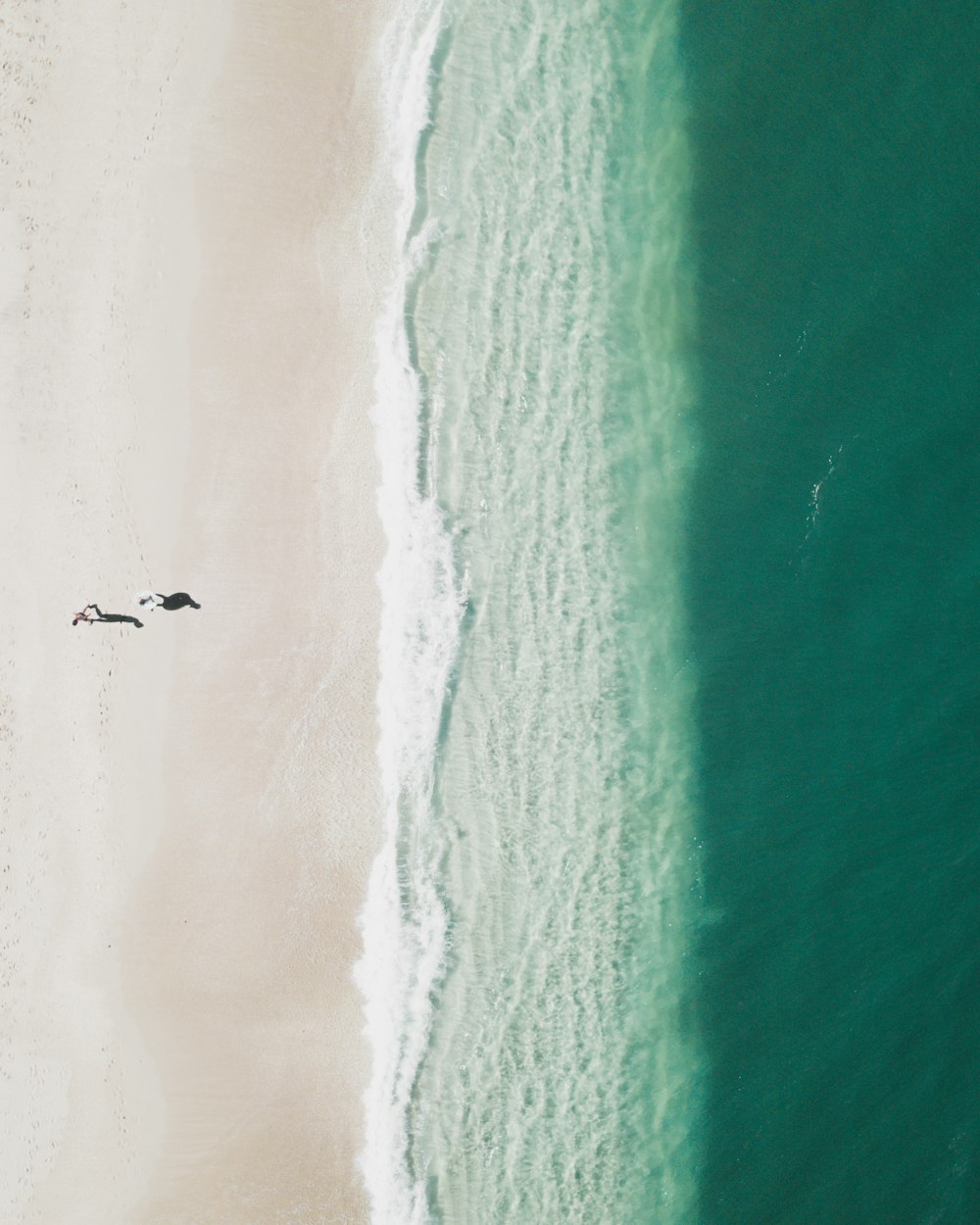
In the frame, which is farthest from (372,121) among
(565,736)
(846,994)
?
(846,994)

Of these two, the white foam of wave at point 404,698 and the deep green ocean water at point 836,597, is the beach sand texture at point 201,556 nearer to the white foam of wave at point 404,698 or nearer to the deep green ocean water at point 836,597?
the white foam of wave at point 404,698

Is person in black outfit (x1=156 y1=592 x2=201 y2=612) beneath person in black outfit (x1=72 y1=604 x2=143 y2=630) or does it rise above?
above

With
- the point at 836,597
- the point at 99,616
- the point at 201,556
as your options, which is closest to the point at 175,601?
the point at 201,556

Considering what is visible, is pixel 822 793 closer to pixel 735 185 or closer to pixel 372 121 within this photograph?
pixel 735 185

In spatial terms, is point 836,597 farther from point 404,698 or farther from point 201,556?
point 201,556

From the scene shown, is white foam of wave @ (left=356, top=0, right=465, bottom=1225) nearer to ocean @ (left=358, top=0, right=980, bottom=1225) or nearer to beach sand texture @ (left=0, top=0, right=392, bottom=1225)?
ocean @ (left=358, top=0, right=980, bottom=1225)

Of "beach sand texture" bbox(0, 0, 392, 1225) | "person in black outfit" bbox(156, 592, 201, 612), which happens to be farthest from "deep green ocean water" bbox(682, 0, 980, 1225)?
"person in black outfit" bbox(156, 592, 201, 612)
